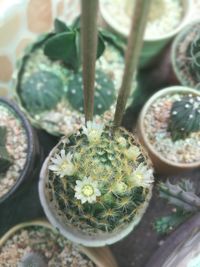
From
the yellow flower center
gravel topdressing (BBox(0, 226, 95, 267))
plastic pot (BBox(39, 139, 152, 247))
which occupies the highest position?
the yellow flower center

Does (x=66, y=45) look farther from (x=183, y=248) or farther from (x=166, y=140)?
(x=183, y=248)

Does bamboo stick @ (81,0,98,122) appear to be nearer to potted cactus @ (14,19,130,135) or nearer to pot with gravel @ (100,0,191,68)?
potted cactus @ (14,19,130,135)

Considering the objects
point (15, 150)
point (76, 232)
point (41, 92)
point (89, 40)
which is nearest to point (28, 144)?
point (15, 150)

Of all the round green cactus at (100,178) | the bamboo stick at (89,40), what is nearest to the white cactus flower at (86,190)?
the round green cactus at (100,178)

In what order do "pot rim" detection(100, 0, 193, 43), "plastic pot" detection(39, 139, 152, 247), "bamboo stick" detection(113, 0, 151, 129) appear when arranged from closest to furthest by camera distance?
"bamboo stick" detection(113, 0, 151, 129) → "plastic pot" detection(39, 139, 152, 247) → "pot rim" detection(100, 0, 193, 43)

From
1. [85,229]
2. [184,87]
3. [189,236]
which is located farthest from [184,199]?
[184,87]

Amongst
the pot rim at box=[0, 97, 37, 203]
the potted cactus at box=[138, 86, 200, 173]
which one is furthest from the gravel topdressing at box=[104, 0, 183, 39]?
the pot rim at box=[0, 97, 37, 203]

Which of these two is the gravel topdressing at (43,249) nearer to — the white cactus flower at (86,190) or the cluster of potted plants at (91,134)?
the cluster of potted plants at (91,134)
